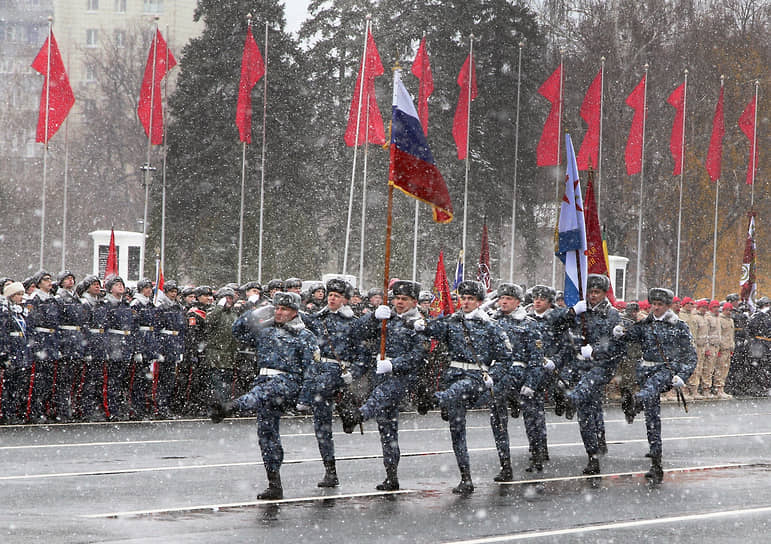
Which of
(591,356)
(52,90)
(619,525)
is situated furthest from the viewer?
(52,90)

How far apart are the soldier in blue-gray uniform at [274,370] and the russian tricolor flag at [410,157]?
180 centimetres

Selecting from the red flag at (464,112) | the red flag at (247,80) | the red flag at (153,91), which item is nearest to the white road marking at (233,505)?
the red flag at (247,80)

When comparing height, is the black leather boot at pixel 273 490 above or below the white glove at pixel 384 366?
below

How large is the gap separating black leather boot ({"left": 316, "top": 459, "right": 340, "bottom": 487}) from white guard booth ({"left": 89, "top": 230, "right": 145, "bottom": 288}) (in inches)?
687

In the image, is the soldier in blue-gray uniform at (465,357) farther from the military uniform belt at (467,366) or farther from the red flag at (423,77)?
the red flag at (423,77)

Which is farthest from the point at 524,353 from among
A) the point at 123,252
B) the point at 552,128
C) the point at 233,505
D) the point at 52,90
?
the point at 552,128

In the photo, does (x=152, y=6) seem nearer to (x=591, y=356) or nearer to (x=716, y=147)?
(x=716, y=147)

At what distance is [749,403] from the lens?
25.6 m

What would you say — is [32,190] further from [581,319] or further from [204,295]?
[581,319]

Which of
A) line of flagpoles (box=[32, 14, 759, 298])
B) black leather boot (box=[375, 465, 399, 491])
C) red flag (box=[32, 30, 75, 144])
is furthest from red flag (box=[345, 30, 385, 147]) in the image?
black leather boot (box=[375, 465, 399, 491])

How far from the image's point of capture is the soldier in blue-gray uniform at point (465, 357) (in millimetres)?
11984

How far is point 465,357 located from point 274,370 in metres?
1.86

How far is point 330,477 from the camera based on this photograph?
12.1m

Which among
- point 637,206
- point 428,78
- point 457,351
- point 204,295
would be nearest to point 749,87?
point 637,206
